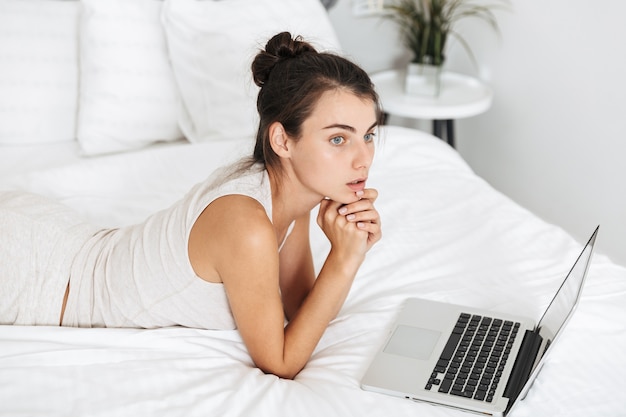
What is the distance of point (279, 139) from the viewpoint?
137cm

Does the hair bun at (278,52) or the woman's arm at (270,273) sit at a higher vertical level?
the hair bun at (278,52)

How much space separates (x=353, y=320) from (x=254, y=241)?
33 cm

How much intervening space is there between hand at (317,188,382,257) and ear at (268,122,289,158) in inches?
6.0

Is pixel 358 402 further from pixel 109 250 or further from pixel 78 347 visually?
pixel 109 250

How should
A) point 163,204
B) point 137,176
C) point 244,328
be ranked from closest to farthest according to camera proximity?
point 244,328
point 163,204
point 137,176

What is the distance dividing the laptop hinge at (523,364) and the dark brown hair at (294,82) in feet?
1.67

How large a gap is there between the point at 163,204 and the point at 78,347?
2.23 ft

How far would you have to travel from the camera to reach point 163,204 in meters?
1.97

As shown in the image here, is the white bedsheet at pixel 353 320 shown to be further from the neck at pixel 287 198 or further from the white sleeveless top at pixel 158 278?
the neck at pixel 287 198

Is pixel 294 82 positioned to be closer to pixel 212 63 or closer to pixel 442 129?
pixel 212 63

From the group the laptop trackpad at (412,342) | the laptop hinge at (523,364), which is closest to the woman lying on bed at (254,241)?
the laptop trackpad at (412,342)

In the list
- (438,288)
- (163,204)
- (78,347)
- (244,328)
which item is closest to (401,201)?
(438,288)

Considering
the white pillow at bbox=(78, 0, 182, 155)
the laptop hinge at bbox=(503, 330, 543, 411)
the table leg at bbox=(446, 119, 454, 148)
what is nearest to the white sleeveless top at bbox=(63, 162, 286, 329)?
the laptop hinge at bbox=(503, 330, 543, 411)

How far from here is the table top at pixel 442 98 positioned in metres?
2.74
